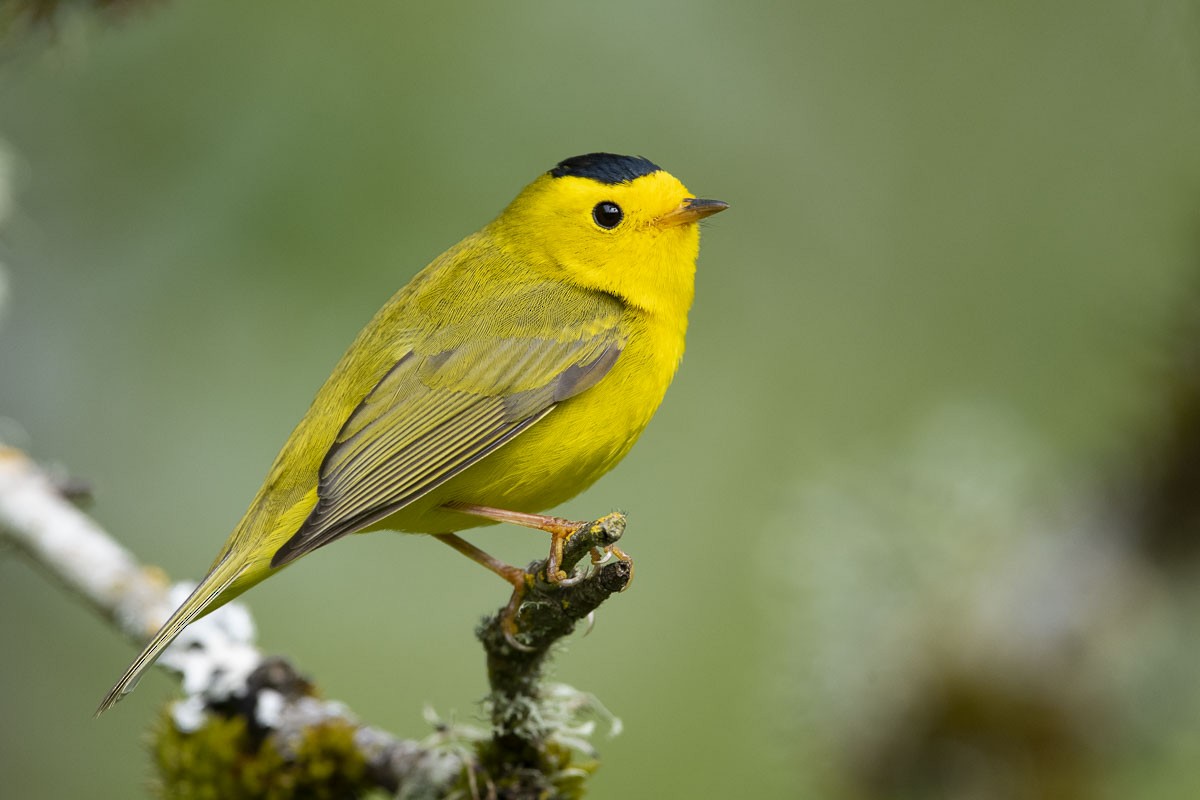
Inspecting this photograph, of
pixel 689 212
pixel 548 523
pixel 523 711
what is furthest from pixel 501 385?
pixel 523 711

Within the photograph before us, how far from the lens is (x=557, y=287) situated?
4.34 metres

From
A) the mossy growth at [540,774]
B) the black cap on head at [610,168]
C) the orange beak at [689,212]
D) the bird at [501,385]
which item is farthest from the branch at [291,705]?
the black cap on head at [610,168]

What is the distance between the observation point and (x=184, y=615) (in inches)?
127

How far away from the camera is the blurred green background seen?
5922 millimetres

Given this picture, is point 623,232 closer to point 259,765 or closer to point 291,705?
point 291,705

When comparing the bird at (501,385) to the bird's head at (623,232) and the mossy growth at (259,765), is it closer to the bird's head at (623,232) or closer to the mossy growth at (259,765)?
the bird's head at (623,232)

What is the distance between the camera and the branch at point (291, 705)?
317 centimetres

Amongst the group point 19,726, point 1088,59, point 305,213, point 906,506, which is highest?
point 1088,59

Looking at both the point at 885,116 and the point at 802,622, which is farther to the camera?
the point at 885,116

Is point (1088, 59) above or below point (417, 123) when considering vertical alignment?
above

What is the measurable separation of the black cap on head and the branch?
1.73 m

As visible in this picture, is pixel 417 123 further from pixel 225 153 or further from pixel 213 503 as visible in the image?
pixel 213 503

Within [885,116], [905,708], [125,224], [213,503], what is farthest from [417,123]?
Answer: [905,708]

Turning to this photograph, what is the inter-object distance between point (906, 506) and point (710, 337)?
107 inches
